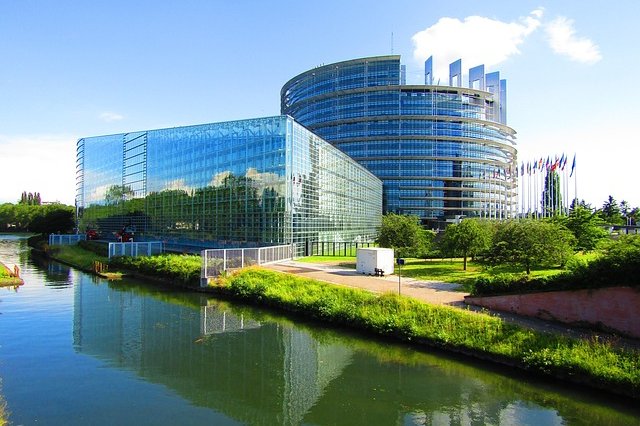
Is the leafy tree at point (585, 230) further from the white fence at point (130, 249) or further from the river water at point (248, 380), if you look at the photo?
the white fence at point (130, 249)

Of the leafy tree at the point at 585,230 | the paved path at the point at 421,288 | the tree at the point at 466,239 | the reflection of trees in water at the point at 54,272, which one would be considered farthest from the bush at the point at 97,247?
the leafy tree at the point at 585,230

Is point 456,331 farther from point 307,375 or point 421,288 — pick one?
point 421,288

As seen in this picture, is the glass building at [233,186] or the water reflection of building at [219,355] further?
the glass building at [233,186]

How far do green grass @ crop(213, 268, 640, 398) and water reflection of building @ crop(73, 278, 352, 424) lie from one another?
2478mm

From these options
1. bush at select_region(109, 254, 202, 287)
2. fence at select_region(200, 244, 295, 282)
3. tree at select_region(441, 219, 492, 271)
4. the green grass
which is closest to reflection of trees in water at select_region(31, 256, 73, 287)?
bush at select_region(109, 254, 202, 287)

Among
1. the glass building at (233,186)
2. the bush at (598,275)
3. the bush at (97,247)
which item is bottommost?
the bush at (97,247)

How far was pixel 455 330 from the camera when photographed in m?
19.2

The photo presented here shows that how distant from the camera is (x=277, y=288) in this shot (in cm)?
2819

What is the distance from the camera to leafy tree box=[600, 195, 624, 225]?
83.4m

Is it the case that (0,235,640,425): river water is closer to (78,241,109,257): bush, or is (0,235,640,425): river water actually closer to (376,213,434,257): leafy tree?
(376,213,434,257): leafy tree

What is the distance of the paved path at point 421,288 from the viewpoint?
1773 cm

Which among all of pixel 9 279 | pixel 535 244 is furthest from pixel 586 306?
pixel 9 279

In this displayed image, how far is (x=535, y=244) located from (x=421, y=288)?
801 centimetres

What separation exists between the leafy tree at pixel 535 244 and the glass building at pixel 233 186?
2098 centimetres
